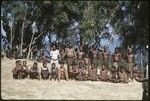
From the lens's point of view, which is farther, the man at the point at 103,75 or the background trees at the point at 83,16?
the background trees at the point at 83,16

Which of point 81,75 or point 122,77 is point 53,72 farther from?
point 122,77

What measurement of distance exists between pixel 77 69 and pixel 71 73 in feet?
1.03

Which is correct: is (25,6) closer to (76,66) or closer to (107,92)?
(76,66)

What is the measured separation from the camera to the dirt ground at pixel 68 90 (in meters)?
14.1

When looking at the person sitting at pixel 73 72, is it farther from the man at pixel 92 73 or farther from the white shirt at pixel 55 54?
the white shirt at pixel 55 54

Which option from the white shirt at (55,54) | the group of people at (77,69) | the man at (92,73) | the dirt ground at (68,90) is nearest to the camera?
the dirt ground at (68,90)

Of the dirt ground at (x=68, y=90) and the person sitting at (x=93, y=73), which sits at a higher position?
the person sitting at (x=93, y=73)

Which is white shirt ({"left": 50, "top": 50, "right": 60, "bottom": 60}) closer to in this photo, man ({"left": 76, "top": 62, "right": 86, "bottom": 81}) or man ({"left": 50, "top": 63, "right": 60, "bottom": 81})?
man ({"left": 50, "top": 63, "right": 60, "bottom": 81})

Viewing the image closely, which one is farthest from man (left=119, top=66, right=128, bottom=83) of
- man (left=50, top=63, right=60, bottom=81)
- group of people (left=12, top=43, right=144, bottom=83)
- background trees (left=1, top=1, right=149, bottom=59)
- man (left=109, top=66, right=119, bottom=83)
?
background trees (left=1, top=1, right=149, bottom=59)

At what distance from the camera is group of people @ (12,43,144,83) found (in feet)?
57.5

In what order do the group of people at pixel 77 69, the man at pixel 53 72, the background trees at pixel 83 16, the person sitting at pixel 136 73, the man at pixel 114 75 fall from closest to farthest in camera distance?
the man at pixel 53 72
the group of people at pixel 77 69
the man at pixel 114 75
the person sitting at pixel 136 73
the background trees at pixel 83 16

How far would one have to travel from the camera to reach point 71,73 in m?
17.6

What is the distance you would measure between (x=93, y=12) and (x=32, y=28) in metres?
4.87

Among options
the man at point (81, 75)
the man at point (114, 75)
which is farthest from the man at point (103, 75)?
the man at point (81, 75)
